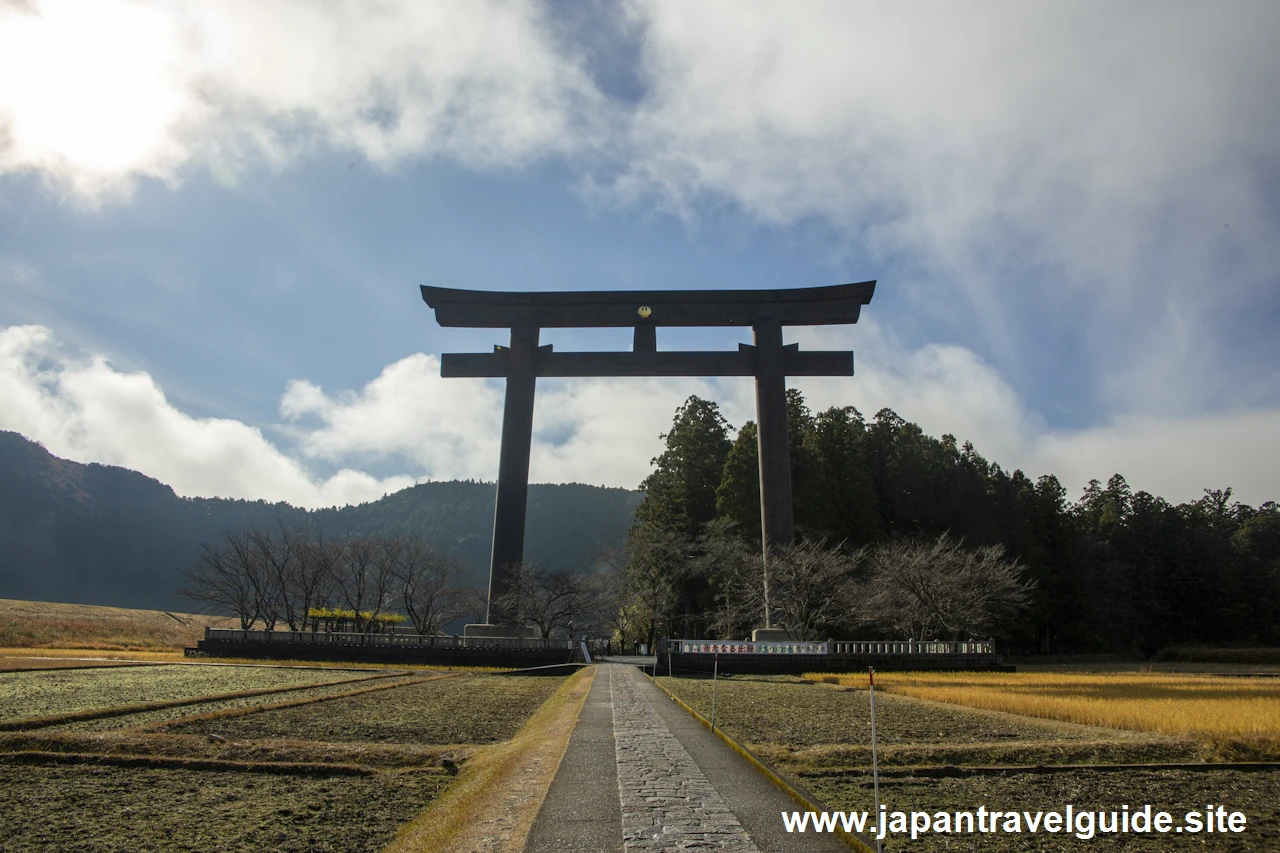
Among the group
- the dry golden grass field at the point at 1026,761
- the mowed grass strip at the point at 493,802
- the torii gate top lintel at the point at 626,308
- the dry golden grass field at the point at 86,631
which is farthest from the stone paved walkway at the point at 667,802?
the dry golden grass field at the point at 86,631

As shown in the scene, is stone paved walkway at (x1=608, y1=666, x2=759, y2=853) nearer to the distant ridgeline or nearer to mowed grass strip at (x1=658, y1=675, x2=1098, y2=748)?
mowed grass strip at (x1=658, y1=675, x2=1098, y2=748)

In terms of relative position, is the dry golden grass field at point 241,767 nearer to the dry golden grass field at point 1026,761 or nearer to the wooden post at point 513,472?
the dry golden grass field at point 1026,761

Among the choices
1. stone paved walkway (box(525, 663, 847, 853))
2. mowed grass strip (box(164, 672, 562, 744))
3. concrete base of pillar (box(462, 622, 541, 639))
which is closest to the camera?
stone paved walkway (box(525, 663, 847, 853))

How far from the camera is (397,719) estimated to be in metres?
12.2

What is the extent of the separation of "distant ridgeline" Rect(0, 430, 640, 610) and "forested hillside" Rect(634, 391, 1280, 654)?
6728 centimetres

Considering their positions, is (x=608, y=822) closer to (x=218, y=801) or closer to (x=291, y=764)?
(x=218, y=801)

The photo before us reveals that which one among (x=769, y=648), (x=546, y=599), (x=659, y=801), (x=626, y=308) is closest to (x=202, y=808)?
(x=659, y=801)

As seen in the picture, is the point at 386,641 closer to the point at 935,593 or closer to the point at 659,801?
the point at 935,593

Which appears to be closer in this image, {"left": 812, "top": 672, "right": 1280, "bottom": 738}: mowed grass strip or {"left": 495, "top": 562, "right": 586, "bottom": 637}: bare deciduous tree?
{"left": 812, "top": 672, "right": 1280, "bottom": 738}: mowed grass strip

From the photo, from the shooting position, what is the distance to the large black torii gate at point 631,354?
1309 inches

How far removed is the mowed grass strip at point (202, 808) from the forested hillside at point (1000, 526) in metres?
38.8

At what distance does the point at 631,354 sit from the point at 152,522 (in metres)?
151

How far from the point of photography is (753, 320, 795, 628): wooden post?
106 ft

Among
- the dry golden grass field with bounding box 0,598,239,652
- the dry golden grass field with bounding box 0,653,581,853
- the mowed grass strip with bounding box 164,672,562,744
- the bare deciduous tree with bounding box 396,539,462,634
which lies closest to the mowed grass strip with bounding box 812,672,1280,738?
the dry golden grass field with bounding box 0,653,581,853
